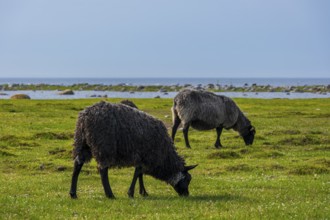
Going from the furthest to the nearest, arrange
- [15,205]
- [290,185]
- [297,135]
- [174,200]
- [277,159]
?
[297,135] < [277,159] < [290,185] < [174,200] < [15,205]

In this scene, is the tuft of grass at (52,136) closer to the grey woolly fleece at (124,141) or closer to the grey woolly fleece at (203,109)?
the grey woolly fleece at (203,109)

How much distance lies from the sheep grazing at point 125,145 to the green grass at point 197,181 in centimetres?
78

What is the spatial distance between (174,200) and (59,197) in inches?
147

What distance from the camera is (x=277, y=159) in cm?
2870

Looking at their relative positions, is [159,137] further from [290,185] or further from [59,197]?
[290,185]

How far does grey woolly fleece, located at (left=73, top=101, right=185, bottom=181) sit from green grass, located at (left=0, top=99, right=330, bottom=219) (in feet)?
3.68

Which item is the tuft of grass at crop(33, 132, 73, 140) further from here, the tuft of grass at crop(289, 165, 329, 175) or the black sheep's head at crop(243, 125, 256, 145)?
the tuft of grass at crop(289, 165, 329, 175)

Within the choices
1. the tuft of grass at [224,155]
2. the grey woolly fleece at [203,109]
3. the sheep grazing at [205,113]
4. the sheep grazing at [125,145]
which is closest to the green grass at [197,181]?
the tuft of grass at [224,155]

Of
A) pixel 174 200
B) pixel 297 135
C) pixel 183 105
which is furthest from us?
pixel 297 135

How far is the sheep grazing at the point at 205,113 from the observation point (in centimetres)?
3362

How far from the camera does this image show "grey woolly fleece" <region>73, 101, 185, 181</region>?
17.4 metres

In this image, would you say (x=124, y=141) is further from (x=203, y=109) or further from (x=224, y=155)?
(x=203, y=109)

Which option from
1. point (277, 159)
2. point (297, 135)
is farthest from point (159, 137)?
point (297, 135)

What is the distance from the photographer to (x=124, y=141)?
58.4 feet
